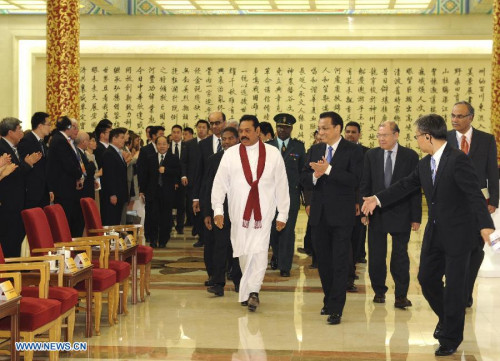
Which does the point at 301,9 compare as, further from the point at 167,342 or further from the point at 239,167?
the point at 167,342

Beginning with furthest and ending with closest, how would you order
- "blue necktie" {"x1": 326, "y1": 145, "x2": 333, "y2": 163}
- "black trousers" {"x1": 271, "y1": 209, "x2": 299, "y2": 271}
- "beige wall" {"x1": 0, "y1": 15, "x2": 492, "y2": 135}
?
"beige wall" {"x1": 0, "y1": 15, "x2": 492, "y2": 135}, "black trousers" {"x1": 271, "y1": 209, "x2": 299, "y2": 271}, "blue necktie" {"x1": 326, "y1": 145, "x2": 333, "y2": 163}

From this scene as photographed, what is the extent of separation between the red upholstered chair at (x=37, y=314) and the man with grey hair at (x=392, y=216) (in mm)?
3113

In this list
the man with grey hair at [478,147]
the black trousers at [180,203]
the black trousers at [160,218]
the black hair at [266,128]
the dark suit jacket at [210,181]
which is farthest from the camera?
the black trousers at [180,203]

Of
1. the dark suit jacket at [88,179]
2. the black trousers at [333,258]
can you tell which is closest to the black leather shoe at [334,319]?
the black trousers at [333,258]

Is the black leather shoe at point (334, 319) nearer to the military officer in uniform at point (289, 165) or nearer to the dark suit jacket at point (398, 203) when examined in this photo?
the dark suit jacket at point (398, 203)

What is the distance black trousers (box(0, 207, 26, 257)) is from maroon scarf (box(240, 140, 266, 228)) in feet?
7.96

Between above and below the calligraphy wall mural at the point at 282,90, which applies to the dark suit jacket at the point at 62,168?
below

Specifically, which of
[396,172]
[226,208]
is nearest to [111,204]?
[226,208]

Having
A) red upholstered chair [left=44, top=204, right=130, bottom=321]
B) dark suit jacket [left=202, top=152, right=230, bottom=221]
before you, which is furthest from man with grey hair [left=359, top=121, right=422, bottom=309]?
red upholstered chair [left=44, top=204, right=130, bottom=321]

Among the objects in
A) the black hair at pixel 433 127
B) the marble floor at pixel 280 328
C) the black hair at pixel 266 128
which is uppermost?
the black hair at pixel 266 128

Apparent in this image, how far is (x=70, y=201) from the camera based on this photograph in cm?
897

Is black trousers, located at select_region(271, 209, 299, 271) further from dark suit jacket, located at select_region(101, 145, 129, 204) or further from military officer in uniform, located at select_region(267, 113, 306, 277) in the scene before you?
dark suit jacket, located at select_region(101, 145, 129, 204)

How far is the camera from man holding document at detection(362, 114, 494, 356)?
17.6 ft

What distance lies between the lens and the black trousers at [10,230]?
8039 mm
